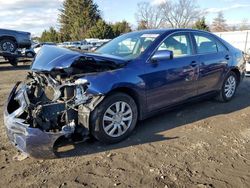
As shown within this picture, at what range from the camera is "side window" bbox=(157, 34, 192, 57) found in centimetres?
509

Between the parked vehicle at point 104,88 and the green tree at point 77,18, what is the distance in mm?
46183

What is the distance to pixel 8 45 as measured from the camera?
14.1 metres

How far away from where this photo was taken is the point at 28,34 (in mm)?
15047

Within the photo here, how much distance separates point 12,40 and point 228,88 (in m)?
11.1

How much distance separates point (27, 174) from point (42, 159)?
403 millimetres

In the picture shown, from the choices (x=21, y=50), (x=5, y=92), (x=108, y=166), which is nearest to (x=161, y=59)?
(x=108, y=166)

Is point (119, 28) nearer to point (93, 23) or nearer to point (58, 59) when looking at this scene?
point (93, 23)

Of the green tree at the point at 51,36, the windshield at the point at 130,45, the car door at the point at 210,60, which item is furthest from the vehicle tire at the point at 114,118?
the green tree at the point at 51,36

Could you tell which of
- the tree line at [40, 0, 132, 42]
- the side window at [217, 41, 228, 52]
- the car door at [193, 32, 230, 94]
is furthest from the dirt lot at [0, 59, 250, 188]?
the tree line at [40, 0, 132, 42]

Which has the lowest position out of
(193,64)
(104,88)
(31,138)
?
(31,138)

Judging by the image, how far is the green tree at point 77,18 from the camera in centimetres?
5162

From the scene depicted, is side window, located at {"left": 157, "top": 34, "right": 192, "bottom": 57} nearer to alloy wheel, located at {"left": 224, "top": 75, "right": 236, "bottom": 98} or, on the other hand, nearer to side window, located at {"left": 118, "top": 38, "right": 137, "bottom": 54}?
side window, located at {"left": 118, "top": 38, "right": 137, "bottom": 54}

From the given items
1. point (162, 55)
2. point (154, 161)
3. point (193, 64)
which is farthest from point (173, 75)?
point (154, 161)

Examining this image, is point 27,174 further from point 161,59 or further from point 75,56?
point 161,59
